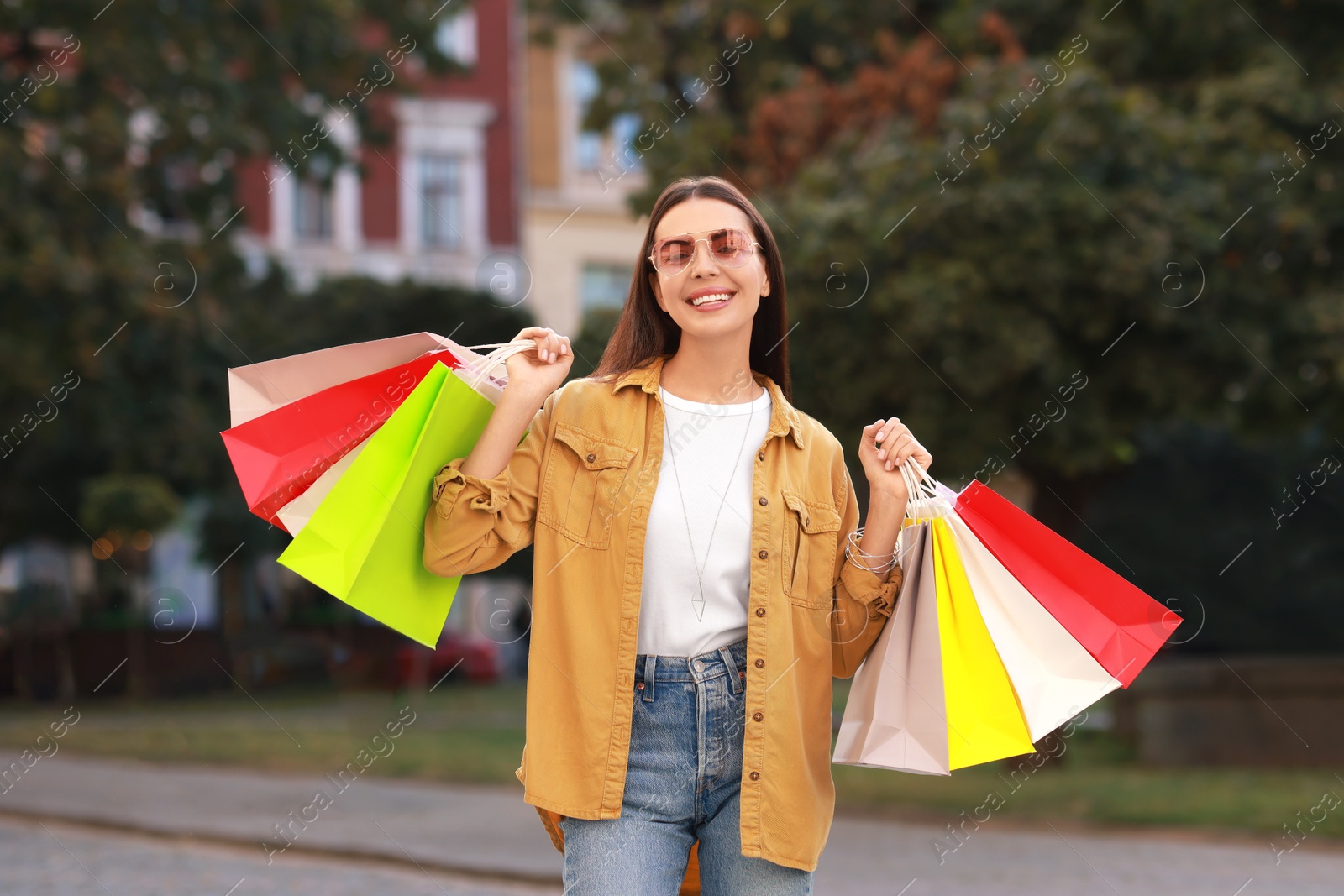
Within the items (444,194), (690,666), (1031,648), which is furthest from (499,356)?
(444,194)

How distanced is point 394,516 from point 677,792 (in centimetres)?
75

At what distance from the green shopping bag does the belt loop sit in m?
0.56

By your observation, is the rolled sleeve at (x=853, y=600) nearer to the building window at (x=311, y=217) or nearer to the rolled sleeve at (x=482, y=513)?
the rolled sleeve at (x=482, y=513)

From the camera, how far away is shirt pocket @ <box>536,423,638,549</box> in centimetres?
277

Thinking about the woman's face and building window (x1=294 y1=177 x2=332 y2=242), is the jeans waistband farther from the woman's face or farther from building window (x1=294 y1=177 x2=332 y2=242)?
building window (x1=294 y1=177 x2=332 y2=242)

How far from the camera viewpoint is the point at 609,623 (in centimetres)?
272

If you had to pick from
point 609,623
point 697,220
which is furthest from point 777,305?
point 609,623

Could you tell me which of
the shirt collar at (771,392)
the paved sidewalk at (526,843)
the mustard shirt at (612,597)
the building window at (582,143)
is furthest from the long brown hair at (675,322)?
the building window at (582,143)

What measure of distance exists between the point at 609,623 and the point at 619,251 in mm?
29273

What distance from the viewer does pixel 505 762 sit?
13398mm

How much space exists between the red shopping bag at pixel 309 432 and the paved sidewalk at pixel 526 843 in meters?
5.32

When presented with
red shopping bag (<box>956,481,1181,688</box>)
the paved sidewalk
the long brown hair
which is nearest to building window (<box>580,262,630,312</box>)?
the paved sidewalk

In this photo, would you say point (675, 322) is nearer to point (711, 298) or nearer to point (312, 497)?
point (711, 298)

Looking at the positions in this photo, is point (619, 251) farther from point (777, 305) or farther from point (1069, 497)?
point (777, 305)
